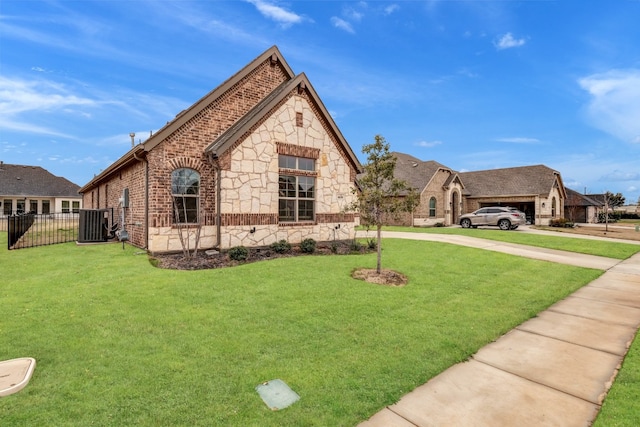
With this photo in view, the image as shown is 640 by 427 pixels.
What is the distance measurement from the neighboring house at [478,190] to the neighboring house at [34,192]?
41.1 m

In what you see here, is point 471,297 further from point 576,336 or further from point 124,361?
point 124,361

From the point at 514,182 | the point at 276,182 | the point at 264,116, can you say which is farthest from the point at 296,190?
the point at 514,182

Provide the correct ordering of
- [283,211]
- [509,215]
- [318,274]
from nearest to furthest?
[318,274] < [283,211] < [509,215]

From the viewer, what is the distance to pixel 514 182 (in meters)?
35.5

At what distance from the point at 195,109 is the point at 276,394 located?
34.2 feet

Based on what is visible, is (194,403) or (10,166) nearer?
(194,403)

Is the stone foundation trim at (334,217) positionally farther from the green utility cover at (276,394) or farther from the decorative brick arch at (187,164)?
the green utility cover at (276,394)

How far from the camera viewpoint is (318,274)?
8477mm

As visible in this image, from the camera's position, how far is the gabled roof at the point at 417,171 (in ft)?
99.0

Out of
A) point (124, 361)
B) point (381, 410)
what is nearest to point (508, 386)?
point (381, 410)

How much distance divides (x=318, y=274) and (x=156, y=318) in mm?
4115

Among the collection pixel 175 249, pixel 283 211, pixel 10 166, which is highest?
pixel 10 166

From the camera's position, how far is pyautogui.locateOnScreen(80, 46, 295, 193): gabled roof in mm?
10305

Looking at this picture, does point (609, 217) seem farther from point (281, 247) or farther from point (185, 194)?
point (185, 194)
